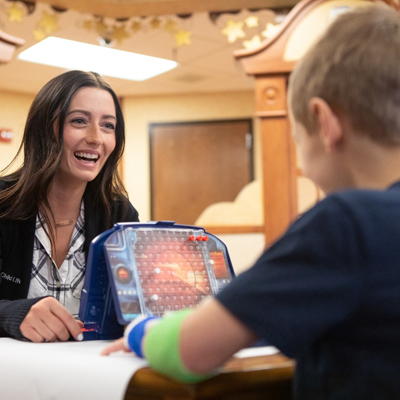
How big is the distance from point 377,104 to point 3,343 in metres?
0.78

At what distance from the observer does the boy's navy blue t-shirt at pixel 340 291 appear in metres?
0.59

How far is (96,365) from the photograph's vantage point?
800mm

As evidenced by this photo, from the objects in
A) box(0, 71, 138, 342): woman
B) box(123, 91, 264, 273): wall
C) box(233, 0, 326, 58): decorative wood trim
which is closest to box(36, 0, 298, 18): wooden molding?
box(233, 0, 326, 58): decorative wood trim

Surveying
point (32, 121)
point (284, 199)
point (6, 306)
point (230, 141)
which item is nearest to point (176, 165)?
point (230, 141)

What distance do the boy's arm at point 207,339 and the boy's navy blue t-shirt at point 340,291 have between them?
17 millimetres

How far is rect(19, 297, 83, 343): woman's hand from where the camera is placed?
102 cm

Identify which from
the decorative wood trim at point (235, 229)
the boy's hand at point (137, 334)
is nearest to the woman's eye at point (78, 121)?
the boy's hand at point (137, 334)

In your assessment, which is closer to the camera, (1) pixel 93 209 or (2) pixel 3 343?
(2) pixel 3 343

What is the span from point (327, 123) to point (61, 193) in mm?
1044

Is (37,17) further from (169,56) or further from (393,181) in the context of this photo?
(393,181)

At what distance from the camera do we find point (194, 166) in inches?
253

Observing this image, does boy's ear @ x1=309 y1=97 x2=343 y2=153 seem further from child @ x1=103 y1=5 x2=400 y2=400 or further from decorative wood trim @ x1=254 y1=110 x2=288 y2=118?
decorative wood trim @ x1=254 y1=110 x2=288 y2=118

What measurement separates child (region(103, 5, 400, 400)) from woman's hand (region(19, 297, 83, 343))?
0.36m

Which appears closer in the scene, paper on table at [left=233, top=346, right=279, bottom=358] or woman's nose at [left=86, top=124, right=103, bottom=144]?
paper on table at [left=233, top=346, right=279, bottom=358]
